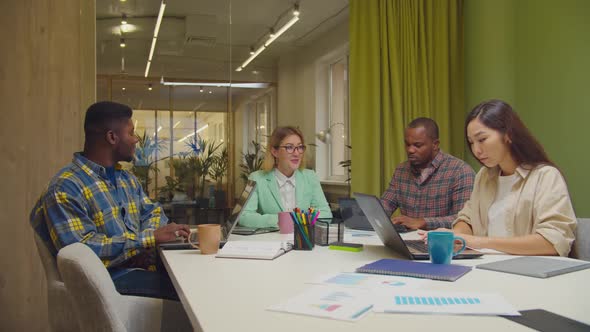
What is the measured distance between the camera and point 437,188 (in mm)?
3059

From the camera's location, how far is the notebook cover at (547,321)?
93 centimetres

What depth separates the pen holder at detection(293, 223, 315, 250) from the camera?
188cm

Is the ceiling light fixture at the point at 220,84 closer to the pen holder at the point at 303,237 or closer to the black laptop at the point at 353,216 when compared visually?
the black laptop at the point at 353,216

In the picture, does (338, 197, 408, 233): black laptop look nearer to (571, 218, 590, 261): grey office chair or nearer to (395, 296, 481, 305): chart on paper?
(571, 218, 590, 261): grey office chair

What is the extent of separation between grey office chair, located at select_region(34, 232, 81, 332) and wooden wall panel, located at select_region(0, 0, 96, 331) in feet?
5.20

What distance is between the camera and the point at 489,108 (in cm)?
204

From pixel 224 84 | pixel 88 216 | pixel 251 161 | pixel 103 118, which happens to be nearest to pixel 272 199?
pixel 103 118

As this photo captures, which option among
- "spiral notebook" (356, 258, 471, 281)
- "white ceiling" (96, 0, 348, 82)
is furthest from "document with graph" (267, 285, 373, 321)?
"white ceiling" (96, 0, 348, 82)

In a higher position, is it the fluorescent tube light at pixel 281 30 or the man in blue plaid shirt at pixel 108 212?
the fluorescent tube light at pixel 281 30

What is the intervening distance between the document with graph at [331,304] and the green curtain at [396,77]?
10.1 ft

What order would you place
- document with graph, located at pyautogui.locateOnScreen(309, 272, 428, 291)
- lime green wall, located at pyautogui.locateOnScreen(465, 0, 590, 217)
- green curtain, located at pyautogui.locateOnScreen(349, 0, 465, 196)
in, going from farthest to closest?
green curtain, located at pyautogui.locateOnScreen(349, 0, 465, 196) < lime green wall, located at pyautogui.locateOnScreen(465, 0, 590, 217) < document with graph, located at pyautogui.locateOnScreen(309, 272, 428, 291)

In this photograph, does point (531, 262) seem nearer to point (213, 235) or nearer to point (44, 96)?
point (213, 235)

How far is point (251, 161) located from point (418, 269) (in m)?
3.52

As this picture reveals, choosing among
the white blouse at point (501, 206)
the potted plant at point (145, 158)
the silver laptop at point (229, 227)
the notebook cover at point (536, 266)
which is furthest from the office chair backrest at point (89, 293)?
the potted plant at point (145, 158)
